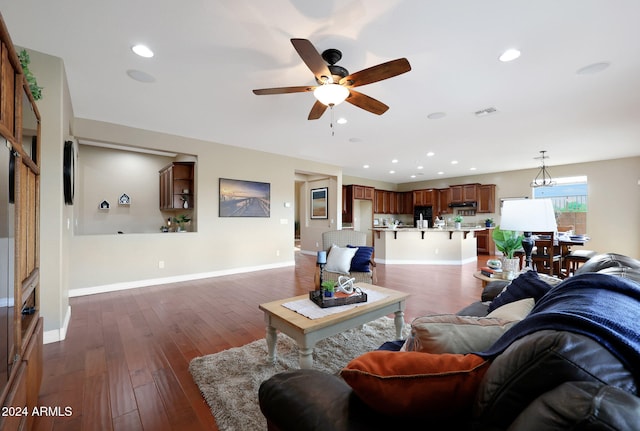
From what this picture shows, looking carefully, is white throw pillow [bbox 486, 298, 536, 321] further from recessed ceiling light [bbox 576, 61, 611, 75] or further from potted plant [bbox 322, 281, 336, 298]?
recessed ceiling light [bbox 576, 61, 611, 75]

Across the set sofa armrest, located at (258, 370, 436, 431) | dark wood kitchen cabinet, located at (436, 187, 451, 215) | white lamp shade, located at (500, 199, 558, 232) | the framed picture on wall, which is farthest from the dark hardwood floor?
dark wood kitchen cabinet, located at (436, 187, 451, 215)

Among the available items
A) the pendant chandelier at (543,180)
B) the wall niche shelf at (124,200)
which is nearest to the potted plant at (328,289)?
the wall niche shelf at (124,200)

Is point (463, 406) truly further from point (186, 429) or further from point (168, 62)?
point (168, 62)

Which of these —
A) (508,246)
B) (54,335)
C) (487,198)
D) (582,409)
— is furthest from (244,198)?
(487,198)

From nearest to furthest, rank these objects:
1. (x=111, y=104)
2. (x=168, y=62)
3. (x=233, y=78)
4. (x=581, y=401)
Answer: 1. (x=581, y=401)
2. (x=168, y=62)
3. (x=233, y=78)
4. (x=111, y=104)

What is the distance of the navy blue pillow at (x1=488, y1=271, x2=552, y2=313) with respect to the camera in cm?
147

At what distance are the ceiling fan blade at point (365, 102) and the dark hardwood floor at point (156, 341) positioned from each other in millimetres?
2301

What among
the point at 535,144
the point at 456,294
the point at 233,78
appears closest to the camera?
the point at 233,78

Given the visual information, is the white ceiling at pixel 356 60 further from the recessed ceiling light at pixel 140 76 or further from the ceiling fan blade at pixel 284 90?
the ceiling fan blade at pixel 284 90

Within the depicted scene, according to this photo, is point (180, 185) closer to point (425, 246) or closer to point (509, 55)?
point (509, 55)

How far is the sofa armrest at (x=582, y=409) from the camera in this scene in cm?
39

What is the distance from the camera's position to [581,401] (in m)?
0.43

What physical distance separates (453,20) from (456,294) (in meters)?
3.48

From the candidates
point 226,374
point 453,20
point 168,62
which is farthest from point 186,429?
point 453,20
